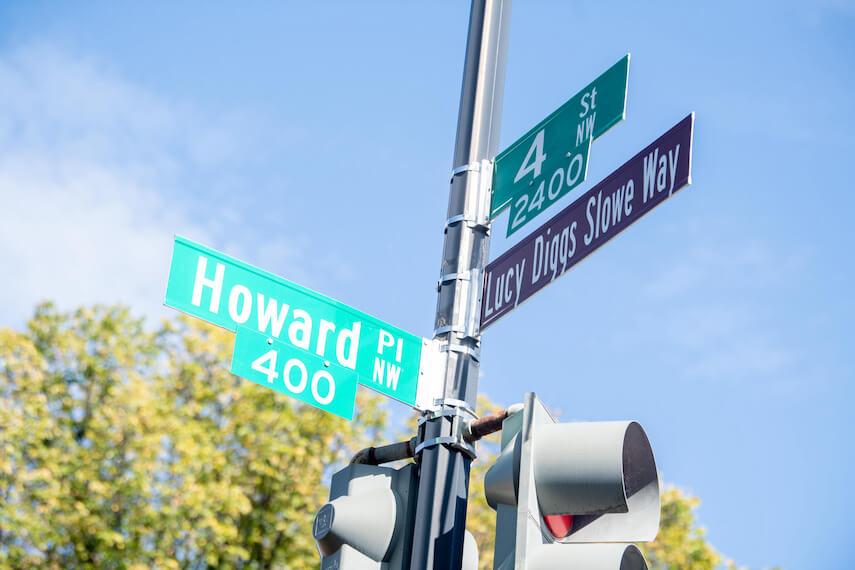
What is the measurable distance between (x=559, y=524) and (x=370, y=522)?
111cm

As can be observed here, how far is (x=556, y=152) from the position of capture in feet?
16.7

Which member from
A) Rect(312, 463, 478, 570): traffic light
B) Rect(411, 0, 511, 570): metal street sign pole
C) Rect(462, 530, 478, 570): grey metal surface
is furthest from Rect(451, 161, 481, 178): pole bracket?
Rect(462, 530, 478, 570): grey metal surface

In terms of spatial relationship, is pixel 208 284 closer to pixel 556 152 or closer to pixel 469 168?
pixel 469 168

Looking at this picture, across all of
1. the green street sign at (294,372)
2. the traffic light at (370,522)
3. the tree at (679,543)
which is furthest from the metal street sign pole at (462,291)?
the tree at (679,543)

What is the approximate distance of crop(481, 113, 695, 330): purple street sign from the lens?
4.47 meters

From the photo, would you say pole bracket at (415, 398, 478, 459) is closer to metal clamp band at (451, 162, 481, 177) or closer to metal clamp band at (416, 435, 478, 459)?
metal clamp band at (416, 435, 478, 459)

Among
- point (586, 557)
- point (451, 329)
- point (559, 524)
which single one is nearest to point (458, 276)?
point (451, 329)

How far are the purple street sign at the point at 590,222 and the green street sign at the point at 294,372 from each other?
703mm

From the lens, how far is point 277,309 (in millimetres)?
4750

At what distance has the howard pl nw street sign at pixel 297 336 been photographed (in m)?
4.60

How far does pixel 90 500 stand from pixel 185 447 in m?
1.67

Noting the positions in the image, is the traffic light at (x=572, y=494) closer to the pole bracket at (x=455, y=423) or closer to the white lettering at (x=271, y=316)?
the pole bracket at (x=455, y=423)

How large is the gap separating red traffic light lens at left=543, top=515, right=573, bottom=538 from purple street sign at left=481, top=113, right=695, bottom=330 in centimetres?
129

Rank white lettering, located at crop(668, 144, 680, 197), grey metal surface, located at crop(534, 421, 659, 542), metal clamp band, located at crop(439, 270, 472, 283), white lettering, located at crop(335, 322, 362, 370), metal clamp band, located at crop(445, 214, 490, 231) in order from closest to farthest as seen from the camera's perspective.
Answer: grey metal surface, located at crop(534, 421, 659, 542) → white lettering, located at crop(668, 144, 680, 197) → white lettering, located at crop(335, 322, 362, 370) → metal clamp band, located at crop(439, 270, 472, 283) → metal clamp band, located at crop(445, 214, 490, 231)
